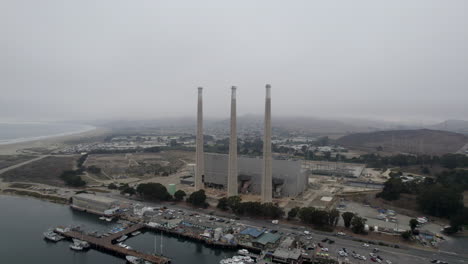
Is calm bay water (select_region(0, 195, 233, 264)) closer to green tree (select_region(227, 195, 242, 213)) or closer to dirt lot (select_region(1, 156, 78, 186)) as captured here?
green tree (select_region(227, 195, 242, 213))

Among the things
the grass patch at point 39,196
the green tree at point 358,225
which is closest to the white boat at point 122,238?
the grass patch at point 39,196

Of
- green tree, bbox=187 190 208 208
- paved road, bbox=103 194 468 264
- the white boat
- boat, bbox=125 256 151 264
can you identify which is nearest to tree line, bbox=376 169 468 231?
paved road, bbox=103 194 468 264

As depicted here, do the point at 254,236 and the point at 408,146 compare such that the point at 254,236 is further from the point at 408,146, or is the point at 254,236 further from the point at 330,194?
the point at 408,146

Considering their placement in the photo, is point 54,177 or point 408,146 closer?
point 54,177

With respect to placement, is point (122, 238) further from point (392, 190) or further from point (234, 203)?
point (392, 190)

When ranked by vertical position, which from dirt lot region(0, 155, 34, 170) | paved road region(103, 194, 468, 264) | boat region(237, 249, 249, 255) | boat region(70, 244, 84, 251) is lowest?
boat region(70, 244, 84, 251)

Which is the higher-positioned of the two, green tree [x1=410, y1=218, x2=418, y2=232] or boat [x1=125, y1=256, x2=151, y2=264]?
green tree [x1=410, y1=218, x2=418, y2=232]

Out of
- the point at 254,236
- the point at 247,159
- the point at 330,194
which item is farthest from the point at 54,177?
the point at 330,194
